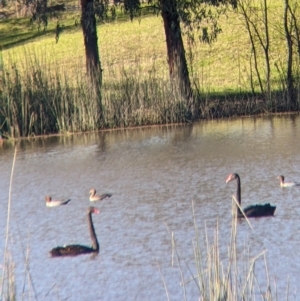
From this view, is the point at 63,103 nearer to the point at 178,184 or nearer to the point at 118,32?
the point at 178,184

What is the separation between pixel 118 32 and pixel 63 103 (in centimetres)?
1938

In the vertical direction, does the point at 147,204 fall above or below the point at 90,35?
below

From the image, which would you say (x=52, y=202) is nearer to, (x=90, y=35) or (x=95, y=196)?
→ (x=95, y=196)

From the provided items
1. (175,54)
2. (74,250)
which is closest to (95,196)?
(74,250)

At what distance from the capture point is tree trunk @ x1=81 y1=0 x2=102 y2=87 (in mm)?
21620

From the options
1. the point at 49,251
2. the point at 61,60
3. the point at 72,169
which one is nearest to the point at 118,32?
the point at 61,60

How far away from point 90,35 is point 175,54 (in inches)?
90.4

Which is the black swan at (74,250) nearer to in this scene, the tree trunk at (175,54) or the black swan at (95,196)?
the black swan at (95,196)

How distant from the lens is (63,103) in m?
20.2

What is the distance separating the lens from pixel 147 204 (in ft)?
41.0

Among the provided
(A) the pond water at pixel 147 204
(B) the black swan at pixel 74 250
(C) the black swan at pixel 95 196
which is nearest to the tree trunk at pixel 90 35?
(A) the pond water at pixel 147 204

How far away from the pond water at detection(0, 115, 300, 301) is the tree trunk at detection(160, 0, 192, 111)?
871 millimetres

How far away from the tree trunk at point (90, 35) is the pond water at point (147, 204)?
211cm

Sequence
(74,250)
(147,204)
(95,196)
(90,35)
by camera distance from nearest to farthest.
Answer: (74,250) → (147,204) → (95,196) → (90,35)
